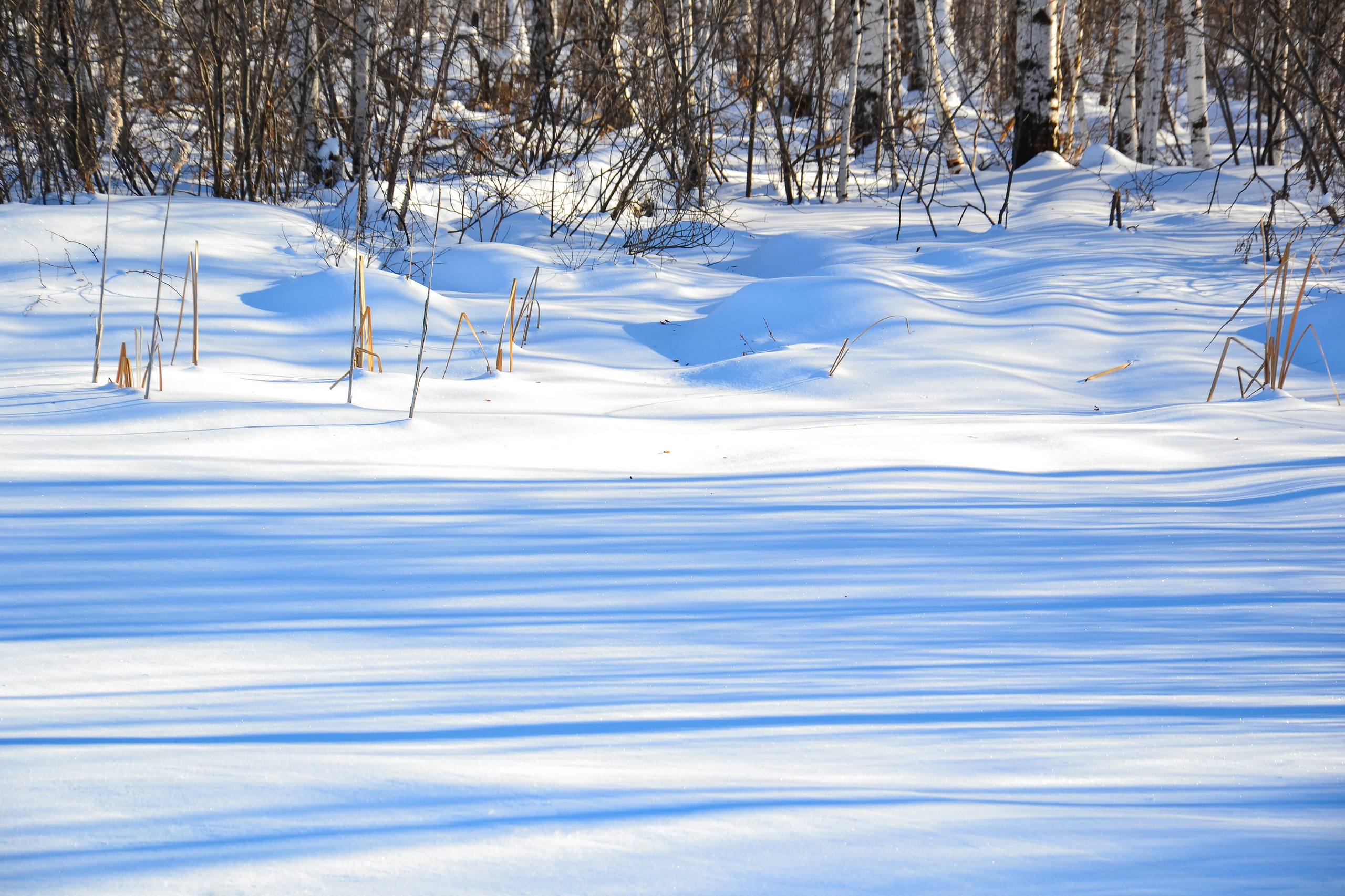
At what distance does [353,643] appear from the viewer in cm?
171

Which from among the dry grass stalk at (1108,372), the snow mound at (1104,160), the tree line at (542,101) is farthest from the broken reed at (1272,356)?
the snow mound at (1104,160)

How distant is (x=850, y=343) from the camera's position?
15.9 feet

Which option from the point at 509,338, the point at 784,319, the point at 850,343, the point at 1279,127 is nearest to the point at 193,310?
the point at 509,338

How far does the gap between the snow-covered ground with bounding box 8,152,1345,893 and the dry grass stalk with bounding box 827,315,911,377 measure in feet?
0.22

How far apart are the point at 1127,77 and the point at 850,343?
30.1 ft

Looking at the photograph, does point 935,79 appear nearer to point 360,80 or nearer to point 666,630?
point 360,80

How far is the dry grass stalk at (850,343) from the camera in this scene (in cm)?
425

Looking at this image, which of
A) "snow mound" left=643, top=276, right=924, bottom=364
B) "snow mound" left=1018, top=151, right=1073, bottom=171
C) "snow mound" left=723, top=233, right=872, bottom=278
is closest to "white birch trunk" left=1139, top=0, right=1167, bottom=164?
"snow mound" left=1018, top=151, right=1073, bottom=171

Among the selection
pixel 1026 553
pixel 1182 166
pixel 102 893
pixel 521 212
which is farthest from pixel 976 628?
pixel 1182 166

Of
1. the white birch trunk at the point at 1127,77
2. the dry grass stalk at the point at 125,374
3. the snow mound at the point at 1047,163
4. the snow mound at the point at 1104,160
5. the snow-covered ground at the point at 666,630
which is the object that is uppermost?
the white birch trunk at the point at 1127,77

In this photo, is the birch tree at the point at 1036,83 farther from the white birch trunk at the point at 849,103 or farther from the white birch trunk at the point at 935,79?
the white birch trunk at the point at 849,103

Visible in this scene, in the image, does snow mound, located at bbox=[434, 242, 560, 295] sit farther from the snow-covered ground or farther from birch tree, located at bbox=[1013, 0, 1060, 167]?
birch tree, located at bbox=[1013, 0, 1060, 167]

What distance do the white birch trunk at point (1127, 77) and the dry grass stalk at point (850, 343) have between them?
27.1ft

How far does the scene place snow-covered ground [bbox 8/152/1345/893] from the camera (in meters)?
1.16
